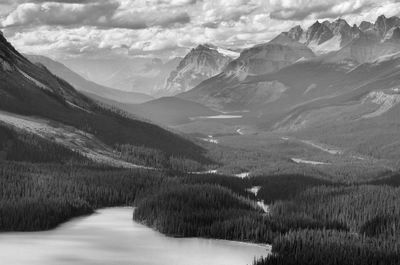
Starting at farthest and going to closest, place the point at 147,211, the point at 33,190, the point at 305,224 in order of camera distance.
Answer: the point at 33,190, the point at 147,211, the point at 305,224

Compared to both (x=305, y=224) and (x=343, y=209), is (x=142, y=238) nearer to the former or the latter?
(x=305, y=224)

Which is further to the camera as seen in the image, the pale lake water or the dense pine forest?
the dense pine forest

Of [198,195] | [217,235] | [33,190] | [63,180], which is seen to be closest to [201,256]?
[217,235]

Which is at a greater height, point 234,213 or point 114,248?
point 234,213

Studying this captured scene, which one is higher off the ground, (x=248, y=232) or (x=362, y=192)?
(x=362, y=192)

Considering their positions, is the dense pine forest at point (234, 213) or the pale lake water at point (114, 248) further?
the dense pine forest at point (234, 213)

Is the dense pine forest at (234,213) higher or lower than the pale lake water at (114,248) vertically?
higher

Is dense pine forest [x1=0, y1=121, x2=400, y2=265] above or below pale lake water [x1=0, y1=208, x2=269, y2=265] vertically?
above

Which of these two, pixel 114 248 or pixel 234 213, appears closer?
pixel 114 248
